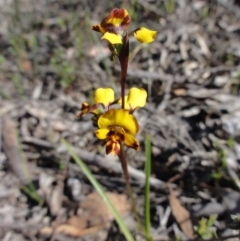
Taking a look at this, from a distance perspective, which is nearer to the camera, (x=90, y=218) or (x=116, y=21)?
(x=116, y=21)

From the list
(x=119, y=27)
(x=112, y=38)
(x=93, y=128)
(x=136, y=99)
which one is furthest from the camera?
(x=93, y=128)

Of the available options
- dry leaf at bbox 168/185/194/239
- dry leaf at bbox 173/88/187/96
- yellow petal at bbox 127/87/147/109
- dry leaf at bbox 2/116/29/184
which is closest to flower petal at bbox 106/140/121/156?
yellow petal at bbox 127/87/147/109

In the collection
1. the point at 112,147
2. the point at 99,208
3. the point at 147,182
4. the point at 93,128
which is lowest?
Answer: the point at 99,208

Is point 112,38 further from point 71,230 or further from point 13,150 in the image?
point 13,150

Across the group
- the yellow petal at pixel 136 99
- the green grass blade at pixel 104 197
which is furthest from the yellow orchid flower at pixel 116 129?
the green grass blade at pixel 104 197

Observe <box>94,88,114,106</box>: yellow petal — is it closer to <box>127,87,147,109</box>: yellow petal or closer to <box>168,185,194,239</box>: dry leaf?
<box>127,87,147,109</box>: yellow petal

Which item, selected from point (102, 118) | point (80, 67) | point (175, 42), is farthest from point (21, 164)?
point (175, 42)

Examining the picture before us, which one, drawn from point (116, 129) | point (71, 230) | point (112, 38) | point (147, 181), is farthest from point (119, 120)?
point (71, 230)
